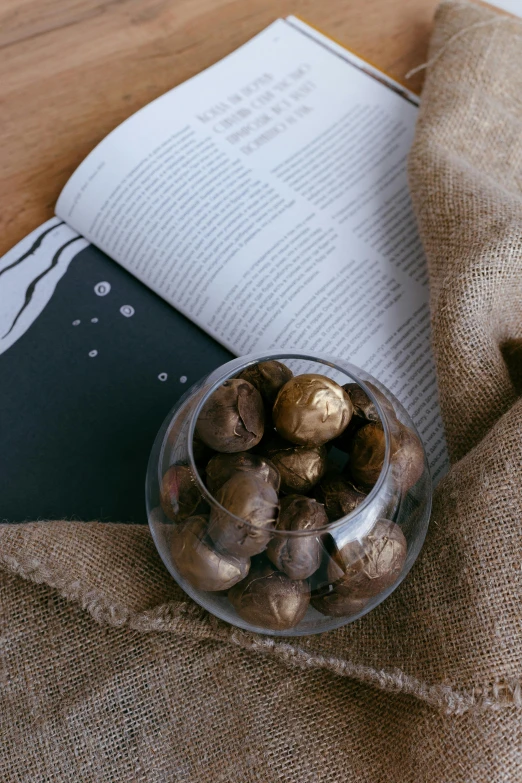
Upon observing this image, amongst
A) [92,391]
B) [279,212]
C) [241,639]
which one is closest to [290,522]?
[241,639]

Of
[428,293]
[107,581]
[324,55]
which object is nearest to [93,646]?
[107,581]

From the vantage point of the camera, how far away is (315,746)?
42 centimetres

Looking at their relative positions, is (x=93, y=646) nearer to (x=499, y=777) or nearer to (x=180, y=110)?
(x=499, y=777)

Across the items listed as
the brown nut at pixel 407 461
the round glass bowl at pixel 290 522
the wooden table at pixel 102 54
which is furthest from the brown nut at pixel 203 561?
the wooden table at pixel 102 54

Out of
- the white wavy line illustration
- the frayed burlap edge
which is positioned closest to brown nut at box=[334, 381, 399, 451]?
the frayed burlap edge

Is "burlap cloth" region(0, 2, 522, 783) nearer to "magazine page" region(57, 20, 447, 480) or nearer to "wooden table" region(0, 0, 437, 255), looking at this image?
"magazine page" region(57, 20, 447, 480)

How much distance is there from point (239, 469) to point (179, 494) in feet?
0.14

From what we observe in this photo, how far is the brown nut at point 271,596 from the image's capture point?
0.37 meters

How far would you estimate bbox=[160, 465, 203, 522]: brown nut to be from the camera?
376mm

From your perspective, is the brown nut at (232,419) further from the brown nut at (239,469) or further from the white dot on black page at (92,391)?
the white dot on black page at (92,391)

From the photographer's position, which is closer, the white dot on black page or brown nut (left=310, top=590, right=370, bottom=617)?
brown nut (left=310, top=590, right=370, bottom=617)

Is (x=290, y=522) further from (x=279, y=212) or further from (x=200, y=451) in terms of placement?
(x=279, y=212)

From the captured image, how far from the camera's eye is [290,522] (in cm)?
36

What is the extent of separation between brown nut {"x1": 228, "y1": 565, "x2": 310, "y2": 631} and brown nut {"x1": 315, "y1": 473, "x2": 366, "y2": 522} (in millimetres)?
42
